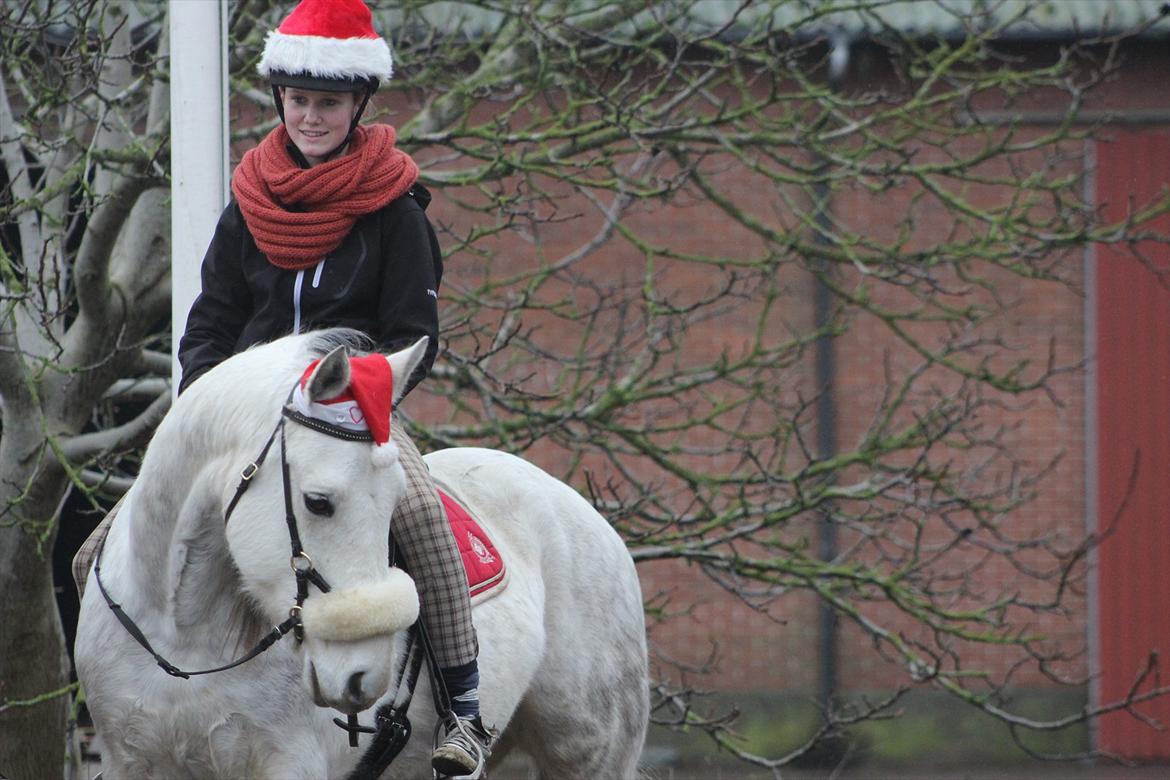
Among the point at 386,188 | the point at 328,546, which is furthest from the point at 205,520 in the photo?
the point at 386,188

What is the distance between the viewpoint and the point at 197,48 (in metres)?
4.83

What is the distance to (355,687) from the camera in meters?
3.02

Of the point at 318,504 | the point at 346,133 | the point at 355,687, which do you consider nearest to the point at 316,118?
the point at 346,133

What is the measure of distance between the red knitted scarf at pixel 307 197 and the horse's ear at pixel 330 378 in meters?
0.65

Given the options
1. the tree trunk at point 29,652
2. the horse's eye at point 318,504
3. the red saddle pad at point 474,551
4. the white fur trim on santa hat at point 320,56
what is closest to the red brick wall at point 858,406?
the tree trunk at point 29,652

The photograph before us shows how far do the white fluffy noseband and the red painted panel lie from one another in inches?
415

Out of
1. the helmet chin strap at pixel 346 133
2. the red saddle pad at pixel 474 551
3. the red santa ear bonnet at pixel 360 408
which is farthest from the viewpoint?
the red saddle pad at pixel 474 551

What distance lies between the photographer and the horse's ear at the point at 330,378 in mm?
3053

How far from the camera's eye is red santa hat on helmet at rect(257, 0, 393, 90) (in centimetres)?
370

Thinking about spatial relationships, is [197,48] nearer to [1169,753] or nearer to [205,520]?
[205,520]

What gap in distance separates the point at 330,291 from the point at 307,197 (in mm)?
230

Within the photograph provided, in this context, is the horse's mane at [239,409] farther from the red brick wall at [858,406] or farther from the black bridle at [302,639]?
the red brick wall at [858,406]

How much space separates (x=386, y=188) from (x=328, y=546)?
1070 millimetres

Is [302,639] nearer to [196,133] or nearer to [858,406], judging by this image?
[196,133]
